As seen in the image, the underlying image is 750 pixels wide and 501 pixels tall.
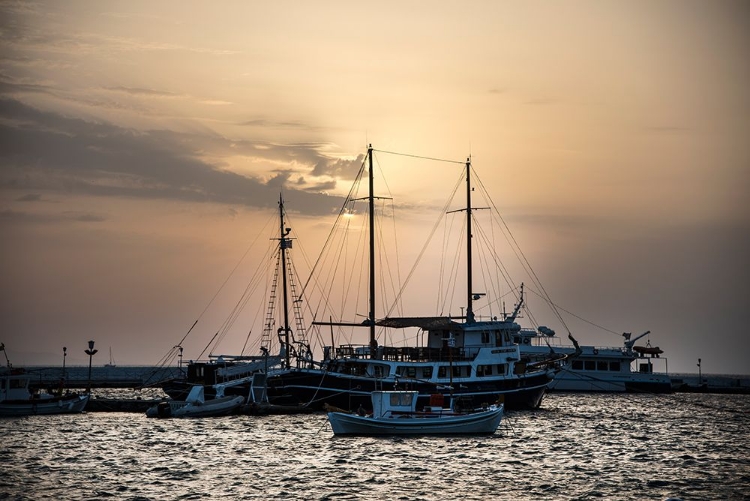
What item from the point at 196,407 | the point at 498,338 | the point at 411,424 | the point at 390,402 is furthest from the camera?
the point at 498,338

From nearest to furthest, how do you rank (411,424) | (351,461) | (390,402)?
1. (351,461)
2. (390,402)
3. (411,424)

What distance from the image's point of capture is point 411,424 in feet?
215

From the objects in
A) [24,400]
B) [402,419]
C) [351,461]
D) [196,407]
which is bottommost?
[351,461]

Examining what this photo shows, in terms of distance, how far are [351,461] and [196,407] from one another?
32799 millimetres

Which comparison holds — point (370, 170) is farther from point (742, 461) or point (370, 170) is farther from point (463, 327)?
point (742, 461)

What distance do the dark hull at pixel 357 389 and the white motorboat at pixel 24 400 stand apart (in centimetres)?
1809

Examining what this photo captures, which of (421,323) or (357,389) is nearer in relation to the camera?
(357,389)

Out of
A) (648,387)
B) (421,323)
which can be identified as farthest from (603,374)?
(421,323)

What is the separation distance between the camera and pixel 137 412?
297ft

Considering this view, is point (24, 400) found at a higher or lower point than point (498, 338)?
lower

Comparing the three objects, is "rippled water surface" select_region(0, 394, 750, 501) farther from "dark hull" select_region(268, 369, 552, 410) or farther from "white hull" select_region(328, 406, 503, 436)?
"dark hull" select_region(268, 369, 552, 410)

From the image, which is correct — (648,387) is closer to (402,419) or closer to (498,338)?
(498,338)

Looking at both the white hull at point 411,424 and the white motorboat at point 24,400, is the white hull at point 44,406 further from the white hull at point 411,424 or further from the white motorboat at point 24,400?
the white hull at point 411,424

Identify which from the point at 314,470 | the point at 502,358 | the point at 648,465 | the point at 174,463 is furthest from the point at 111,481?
the point at 502,358
